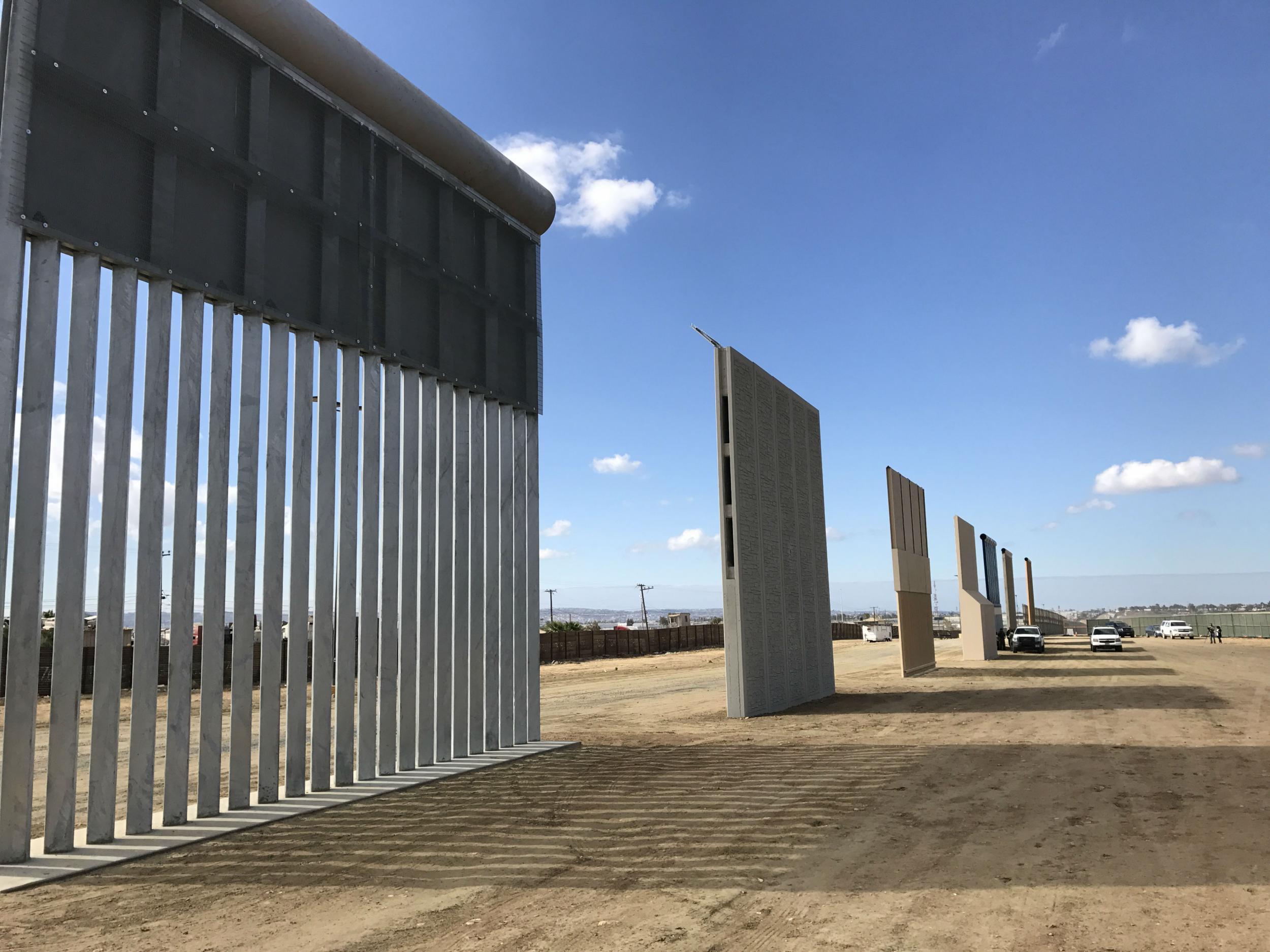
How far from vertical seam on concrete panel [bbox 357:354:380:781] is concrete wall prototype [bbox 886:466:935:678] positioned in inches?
788

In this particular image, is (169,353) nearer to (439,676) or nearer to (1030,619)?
(439,676)

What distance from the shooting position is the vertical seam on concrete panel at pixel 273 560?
9570 mm

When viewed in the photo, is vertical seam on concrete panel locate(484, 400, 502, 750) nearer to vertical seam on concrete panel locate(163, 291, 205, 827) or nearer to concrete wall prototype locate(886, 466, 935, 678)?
vertical seam on concrete panel locate(163, 291, 205, 827)

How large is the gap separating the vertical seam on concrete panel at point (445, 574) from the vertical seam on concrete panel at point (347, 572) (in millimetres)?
1430

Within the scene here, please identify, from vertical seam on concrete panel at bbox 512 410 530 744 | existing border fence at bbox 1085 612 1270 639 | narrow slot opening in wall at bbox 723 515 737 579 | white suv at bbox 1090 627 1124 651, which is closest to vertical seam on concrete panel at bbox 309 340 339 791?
vertical seam on concrete panel at bbox 512 410 530 744

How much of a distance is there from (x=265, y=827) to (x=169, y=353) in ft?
15.1

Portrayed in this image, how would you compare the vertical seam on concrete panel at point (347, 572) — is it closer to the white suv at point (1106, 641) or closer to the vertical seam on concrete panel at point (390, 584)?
the vertical seam on concrete panel at point (390, 584)

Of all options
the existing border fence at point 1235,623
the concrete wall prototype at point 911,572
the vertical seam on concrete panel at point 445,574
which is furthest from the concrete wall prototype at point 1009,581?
the vertical seam on concrete panel at point 445,574

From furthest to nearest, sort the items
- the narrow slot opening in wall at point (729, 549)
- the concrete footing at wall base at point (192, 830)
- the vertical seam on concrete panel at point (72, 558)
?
the narrow slot opening in wall at point (729, 549) < the vertical seam on concrete panel at point (72, 558) < the concrete footing at wall base at point (192, 830)

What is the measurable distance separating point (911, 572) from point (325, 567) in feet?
77.1

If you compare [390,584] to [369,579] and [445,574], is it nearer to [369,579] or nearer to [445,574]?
[369,579]

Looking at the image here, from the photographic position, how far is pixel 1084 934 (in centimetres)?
521

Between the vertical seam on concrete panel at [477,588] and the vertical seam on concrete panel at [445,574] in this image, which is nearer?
the vertical seam on concrete panel at [445,574]

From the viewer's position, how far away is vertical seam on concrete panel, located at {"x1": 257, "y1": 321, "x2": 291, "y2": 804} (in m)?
9.57
